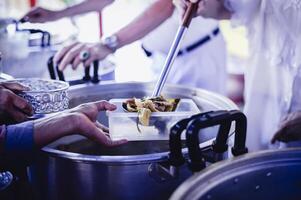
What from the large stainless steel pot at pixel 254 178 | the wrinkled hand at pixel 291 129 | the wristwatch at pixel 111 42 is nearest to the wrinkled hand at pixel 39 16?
the wristwatch at pixel 111 42

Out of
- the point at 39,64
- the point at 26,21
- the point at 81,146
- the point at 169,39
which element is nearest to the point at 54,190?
the point at 81,146

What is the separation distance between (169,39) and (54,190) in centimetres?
95

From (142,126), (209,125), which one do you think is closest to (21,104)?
(142,126)

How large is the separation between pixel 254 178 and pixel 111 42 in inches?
33.5

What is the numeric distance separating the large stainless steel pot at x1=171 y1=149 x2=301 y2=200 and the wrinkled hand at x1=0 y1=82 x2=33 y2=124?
488 millimetres

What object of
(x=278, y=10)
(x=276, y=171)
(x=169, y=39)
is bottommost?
(x=276, y=171)

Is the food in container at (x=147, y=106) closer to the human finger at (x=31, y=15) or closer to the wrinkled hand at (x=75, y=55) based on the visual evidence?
the wrinkled hand at (x=75, y=55)

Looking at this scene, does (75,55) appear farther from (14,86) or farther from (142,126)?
(142,126)

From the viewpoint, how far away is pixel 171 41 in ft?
5.24

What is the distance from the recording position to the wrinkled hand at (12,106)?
34.4 inches

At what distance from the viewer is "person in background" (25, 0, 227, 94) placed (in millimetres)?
1414

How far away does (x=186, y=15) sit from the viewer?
3.56ft

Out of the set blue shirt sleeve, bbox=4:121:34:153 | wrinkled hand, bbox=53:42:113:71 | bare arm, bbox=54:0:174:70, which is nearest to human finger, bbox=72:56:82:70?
wrinkled hand, bbox=53:42:113:71

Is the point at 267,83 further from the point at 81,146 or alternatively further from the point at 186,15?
the point at 81,146
